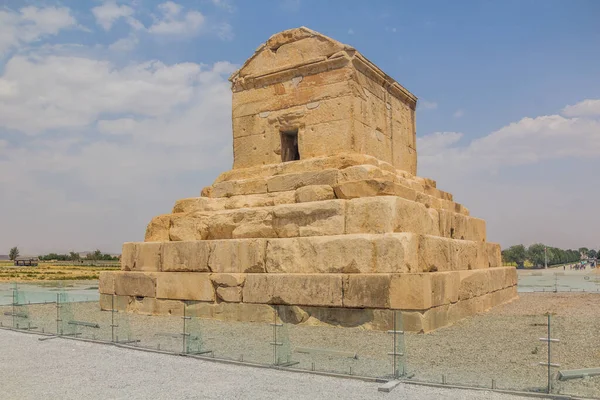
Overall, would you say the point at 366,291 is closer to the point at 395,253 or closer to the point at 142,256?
the point at 395,253

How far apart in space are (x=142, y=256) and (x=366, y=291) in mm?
5157

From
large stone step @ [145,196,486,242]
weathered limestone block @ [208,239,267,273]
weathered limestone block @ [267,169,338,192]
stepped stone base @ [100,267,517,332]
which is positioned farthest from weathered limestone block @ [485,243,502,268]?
weathered limestone block @ [208,239,267,273]

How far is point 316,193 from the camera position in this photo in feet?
31.6

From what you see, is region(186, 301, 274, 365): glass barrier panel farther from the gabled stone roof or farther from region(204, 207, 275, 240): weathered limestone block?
the gabled stone roof

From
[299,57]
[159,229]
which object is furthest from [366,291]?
[299,57]

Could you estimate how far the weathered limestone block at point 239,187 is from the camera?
35.6ft

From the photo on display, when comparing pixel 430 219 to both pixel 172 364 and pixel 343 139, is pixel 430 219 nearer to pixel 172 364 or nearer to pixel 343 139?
pixel 343 139

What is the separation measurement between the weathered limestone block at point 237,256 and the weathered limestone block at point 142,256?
4.75 feet

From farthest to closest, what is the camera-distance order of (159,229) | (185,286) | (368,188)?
(159,229) < (185,286) < (368,188)

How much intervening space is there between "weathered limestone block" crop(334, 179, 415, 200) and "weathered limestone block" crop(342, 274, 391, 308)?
1576mm

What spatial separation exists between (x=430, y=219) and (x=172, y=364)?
18.6ft

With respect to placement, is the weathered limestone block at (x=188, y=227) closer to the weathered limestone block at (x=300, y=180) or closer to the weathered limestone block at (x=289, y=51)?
the weathered limestone block at (x=300, y=180)

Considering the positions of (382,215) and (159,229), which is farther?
(159,229)

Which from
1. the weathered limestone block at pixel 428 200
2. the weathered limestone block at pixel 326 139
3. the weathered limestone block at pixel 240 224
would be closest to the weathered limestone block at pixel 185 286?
the weathered limestone block at pixel 240 224
